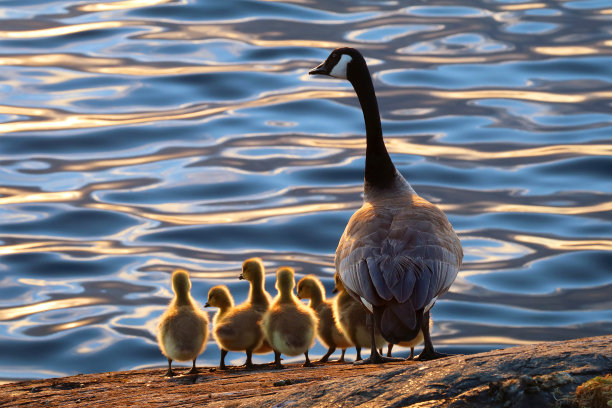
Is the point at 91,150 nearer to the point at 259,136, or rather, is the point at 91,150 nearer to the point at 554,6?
the point at 259,136

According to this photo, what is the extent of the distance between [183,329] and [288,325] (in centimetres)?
86

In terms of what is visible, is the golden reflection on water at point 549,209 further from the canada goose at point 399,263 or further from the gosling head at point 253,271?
the canada goose at point 399,263

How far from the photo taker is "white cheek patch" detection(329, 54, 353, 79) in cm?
1029

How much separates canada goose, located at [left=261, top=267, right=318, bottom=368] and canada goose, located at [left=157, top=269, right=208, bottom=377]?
52cm

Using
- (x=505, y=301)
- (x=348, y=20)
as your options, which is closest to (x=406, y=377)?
(x=505, y=301)

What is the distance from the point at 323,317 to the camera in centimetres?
911

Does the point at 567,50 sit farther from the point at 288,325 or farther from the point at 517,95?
the point at 288,325

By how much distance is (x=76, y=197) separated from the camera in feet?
61.7

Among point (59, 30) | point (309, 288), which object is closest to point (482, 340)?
point (309, 288)

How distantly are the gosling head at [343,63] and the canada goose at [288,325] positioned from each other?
2.43 metres

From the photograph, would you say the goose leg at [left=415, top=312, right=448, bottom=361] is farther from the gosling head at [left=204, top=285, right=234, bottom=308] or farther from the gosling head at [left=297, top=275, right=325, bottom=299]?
the gosling head at [left=204, top=285, right=234, bottom=308]

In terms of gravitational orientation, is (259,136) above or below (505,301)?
above

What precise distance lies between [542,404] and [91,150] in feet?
56.5

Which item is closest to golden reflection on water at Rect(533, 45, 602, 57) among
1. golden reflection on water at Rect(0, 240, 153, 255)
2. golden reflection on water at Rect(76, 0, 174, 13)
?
golden reflection on water at Rect(76, 0, 174, 13)
